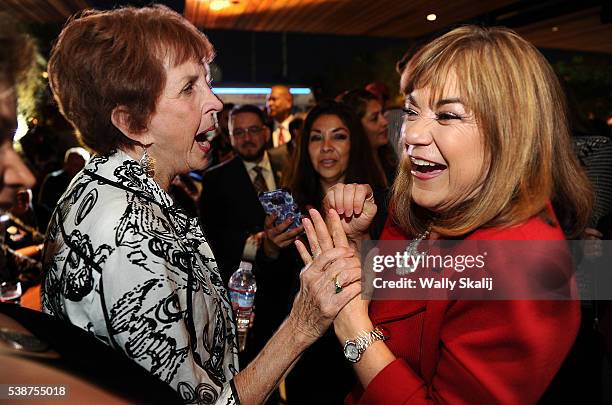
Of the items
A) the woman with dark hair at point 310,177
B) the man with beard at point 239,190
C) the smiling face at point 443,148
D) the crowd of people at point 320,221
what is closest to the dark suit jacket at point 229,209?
the man with beard at point 239,190

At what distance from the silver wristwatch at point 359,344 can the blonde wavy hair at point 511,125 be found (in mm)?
344

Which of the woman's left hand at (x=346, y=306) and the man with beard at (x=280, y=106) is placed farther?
the man with beard at (x=280, y=106)

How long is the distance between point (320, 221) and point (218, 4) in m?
6.25

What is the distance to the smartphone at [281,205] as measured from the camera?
9.01 feet

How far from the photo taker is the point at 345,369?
2.04m

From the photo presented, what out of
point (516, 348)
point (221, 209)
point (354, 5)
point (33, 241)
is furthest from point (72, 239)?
point (354, 5)

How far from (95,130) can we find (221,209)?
254cm

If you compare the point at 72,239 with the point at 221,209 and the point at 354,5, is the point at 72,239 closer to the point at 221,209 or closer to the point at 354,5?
the point at 221,209

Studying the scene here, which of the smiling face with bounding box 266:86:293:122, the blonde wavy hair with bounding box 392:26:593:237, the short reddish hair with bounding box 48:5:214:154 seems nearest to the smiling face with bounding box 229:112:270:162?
the smiling face with bounding box 266:86:293:122

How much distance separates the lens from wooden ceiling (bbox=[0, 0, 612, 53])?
275 inches

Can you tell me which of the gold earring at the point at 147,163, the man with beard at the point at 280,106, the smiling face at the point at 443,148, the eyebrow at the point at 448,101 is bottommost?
the gold earring at the point at 147,163

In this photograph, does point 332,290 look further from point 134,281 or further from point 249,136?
point 249,136

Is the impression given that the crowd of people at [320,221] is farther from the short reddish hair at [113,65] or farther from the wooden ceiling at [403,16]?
the wooden ceiling at [403,16]

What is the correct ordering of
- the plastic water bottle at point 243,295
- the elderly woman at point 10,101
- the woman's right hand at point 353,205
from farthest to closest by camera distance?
1. the plastic water bottle at point 243,295
2. the woman's right hand at point 353,205
3. the elderly woman at point 10,101
